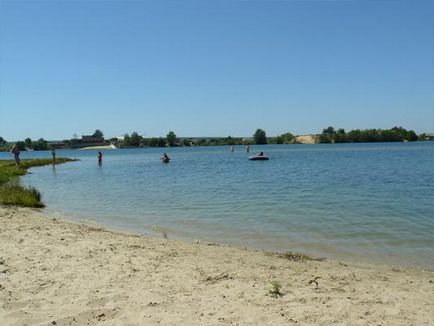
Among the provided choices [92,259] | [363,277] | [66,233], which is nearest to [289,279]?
[363,277]

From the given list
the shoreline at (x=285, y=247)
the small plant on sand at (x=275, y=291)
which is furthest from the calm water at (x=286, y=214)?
the small plant on sand at (x=275, y=291)

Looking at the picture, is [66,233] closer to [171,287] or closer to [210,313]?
[171,287]

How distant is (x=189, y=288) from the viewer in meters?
8.27

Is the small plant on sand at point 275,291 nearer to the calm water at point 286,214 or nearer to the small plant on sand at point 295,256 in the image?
the small plant on sand at point 295,256

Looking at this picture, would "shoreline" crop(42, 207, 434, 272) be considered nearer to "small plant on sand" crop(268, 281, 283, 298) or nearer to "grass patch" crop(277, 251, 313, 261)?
"grass patch" crop(277, 251, 313, 261)

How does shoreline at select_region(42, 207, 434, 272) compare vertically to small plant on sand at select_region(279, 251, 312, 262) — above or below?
below

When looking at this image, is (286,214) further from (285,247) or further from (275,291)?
(275,291)

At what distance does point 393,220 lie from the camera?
56.2 ft

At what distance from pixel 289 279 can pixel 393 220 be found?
382 inches

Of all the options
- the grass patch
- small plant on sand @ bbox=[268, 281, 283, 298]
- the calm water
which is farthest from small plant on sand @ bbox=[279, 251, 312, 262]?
small plant on sand @ bbox=[268, 281, 283, 298]

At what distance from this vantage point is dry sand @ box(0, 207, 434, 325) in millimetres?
6887

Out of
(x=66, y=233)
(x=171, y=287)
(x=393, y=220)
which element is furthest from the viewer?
(x=393, y=220)

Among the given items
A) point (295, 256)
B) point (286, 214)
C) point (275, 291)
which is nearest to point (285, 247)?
point (295, 256)

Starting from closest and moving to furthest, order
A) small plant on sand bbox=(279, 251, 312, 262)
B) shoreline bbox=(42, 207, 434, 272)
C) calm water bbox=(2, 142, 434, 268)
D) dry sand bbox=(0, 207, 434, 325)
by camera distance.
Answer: dry sand bbox=(0, 207, 434, 325) < small plant on sand bbox=(279, 251, 312, 262) < shoreline bbox=(42, 207, 434, 272) < calm water bbox=(2, 142, 434, 268)
